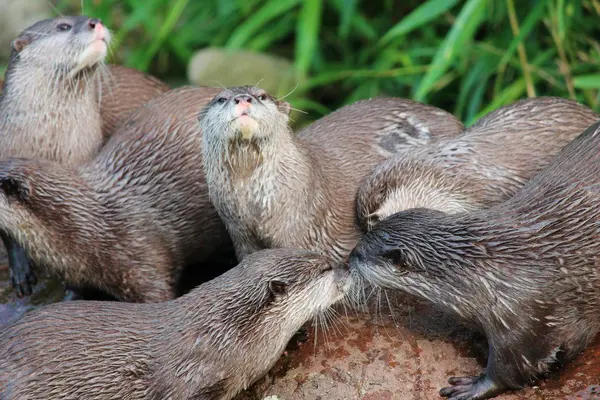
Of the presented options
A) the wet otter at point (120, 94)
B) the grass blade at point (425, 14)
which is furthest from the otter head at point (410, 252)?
the grass blade at point (425, 14)

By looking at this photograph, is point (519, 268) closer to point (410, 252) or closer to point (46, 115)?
point (410, 252)

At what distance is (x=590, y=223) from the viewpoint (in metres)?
2.27

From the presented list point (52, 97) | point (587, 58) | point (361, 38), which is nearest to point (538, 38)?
point (587, 58)

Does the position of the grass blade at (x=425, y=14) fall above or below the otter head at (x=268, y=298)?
above

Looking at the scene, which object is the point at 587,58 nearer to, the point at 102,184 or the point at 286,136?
the point at 286,136

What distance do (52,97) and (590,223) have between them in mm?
1702

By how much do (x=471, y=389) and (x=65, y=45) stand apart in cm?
166

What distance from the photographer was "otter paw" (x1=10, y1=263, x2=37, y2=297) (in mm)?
3016

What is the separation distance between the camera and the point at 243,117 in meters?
2.45

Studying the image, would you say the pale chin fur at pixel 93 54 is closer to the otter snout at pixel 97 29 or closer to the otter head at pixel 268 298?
the otter snout at pixel 97 29

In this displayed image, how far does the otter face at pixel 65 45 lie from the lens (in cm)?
301

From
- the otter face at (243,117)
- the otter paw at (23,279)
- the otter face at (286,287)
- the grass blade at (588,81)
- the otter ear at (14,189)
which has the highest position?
the grass blade at (588,81)

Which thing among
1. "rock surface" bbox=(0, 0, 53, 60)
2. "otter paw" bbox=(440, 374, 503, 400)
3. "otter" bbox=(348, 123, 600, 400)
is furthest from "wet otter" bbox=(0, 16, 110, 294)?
"rock surface" bbox=(0, 0, 53, 60)

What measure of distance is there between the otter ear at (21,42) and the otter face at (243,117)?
801 millimetres
